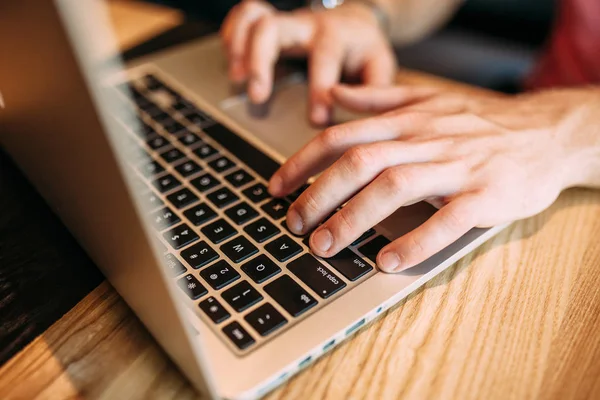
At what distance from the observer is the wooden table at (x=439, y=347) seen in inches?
13.1

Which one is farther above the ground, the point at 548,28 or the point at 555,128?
the point at 555,128

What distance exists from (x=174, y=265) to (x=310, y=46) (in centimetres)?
39

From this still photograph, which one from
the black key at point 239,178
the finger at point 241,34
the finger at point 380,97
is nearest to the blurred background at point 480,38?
the finger at point 241,34

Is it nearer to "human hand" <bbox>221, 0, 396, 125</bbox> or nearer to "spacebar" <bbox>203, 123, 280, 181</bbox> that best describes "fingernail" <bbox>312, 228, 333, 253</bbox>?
"spacebar" <bbox>203, 123, 280, 181</bbox>

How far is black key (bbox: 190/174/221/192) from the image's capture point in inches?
19.3

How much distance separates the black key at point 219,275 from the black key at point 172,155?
181 mm

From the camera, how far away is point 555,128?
1.66 ft

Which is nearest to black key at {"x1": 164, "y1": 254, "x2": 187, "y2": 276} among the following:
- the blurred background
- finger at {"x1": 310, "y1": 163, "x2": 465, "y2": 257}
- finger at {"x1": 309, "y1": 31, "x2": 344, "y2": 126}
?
finger at {"x1": 310, "y1": 163, "x2": 465, "y2": 257}

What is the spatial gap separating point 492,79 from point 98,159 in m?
0.99

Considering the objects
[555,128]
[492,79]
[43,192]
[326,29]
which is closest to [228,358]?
[43,192]

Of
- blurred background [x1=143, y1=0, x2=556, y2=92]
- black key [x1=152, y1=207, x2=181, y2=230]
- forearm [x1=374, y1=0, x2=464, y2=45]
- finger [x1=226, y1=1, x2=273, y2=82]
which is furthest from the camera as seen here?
blurred background [x1=143, y1=0, x2=556, y2=92]

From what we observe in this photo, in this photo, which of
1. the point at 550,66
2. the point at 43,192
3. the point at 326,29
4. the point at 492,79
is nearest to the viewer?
the point at 43,192

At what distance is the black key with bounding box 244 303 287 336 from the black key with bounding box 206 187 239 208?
0.14 m

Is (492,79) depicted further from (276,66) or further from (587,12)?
(276,66)
